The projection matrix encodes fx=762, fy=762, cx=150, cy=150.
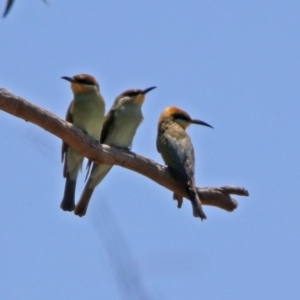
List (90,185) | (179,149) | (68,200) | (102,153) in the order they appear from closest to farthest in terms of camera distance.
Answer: (102,153), (179,149), (68,200), (90,185)

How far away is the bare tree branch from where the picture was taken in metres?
2.93

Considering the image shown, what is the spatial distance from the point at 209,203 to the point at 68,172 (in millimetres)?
1119

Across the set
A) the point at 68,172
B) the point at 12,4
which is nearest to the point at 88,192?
the point at 68,172

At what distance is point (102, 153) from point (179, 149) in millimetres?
761

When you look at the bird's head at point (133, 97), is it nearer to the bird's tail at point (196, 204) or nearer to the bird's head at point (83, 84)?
the bird's head at point (83, 84)

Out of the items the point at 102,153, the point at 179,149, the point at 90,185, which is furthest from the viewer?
the point at 90,185

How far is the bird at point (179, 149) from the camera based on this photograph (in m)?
3.66

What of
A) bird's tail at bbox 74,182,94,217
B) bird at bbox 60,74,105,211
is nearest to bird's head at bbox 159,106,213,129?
bird at bbox 60,74,105,211

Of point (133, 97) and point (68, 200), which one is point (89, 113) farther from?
point (68, 200)

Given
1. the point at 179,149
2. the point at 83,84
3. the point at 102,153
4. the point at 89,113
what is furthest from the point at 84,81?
the point at 102,153

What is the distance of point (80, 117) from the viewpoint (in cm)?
439

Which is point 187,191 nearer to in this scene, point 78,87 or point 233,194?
point 233,194

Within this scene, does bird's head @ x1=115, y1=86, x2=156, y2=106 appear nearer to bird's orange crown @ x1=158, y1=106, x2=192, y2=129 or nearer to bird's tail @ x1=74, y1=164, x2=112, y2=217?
bird's orange crown @ x1=158, y1=106, x2=192, y2=129

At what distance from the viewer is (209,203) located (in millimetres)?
3688
